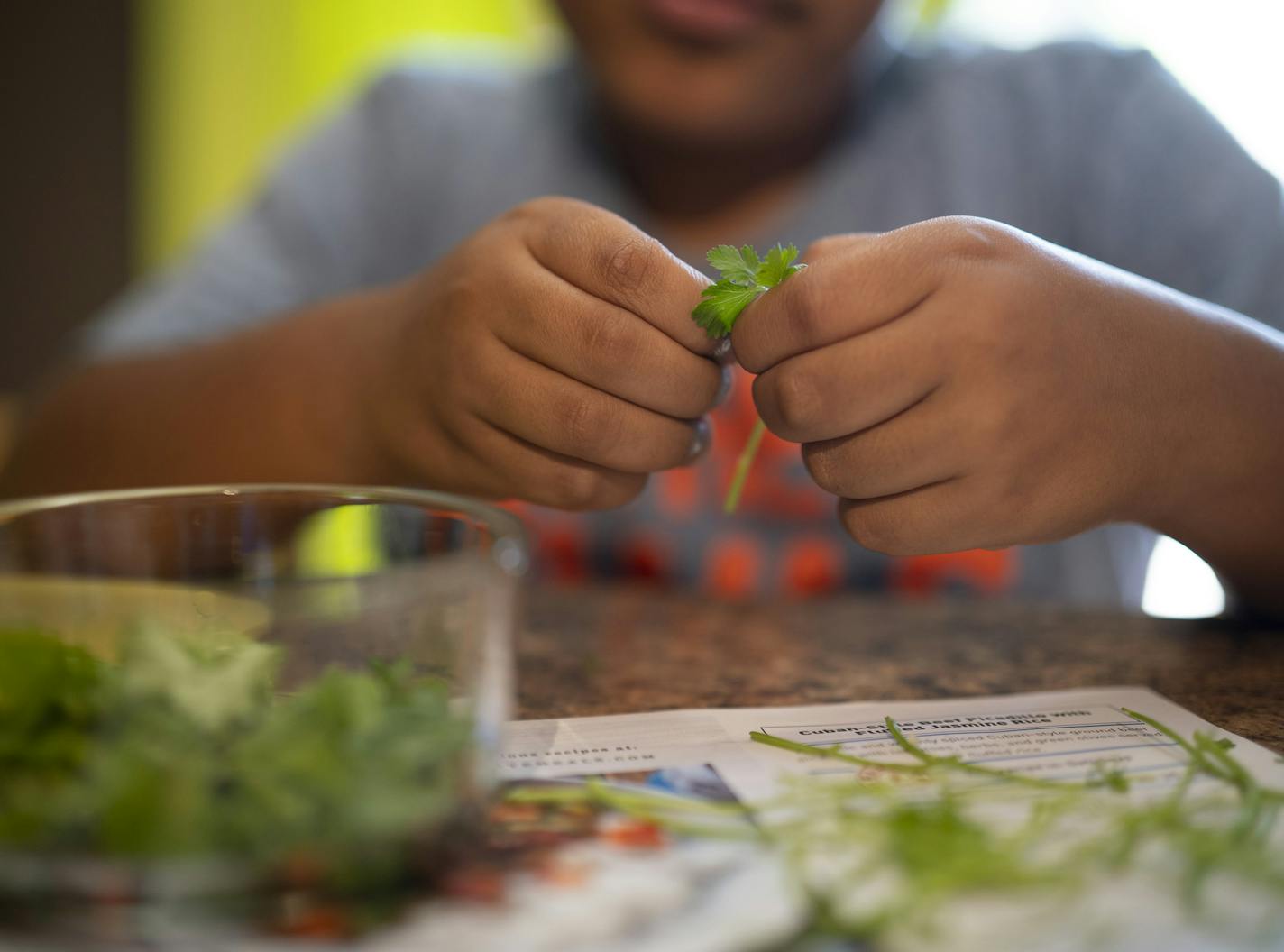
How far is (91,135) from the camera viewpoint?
2775mm

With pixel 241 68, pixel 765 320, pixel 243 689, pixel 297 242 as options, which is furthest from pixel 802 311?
pixel 241 68

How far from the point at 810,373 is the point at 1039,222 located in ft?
2.27

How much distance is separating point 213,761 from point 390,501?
7.1 inches

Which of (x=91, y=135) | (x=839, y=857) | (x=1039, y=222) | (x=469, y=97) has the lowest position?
(x=839, y=857)

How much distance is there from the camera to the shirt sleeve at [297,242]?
1101 millimetres

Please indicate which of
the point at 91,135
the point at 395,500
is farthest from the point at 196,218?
the point at 395,500

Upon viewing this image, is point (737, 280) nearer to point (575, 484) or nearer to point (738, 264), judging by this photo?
point (738, 264)

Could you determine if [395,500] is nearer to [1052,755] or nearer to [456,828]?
[456,828]

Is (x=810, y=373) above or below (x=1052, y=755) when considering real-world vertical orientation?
above

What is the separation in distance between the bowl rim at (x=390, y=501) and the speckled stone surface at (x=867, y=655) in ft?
0.41

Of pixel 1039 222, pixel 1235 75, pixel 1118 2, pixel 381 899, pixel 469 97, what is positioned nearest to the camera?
pixel 381 899

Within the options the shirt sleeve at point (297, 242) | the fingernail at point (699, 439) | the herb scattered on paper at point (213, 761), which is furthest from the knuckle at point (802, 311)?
the shirt sleeve at point (297, 242)

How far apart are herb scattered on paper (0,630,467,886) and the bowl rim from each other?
0.06 meters

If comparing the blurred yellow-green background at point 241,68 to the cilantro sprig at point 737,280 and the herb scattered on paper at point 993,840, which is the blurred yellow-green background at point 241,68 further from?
the herb scattered on paper at point 993,840
